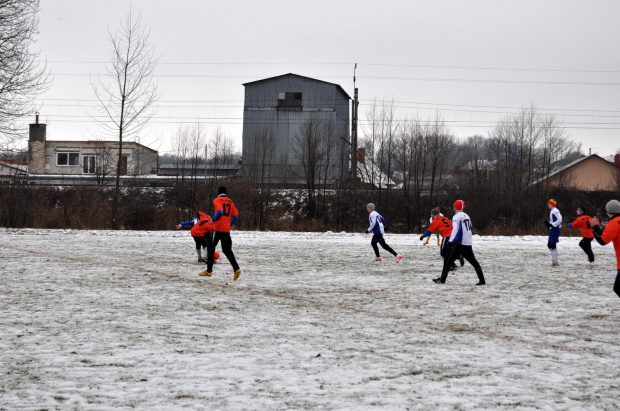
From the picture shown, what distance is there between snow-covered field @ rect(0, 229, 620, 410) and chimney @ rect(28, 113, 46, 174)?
171 ft

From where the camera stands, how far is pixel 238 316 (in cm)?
937

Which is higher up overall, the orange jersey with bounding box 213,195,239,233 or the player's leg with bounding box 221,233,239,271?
the orange jersey with bounding box 213,195,239,233

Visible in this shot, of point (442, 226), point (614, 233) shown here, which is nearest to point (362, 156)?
point (442, 226)

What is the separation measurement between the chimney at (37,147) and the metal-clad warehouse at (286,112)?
25020mm

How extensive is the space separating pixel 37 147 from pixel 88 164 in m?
5.94

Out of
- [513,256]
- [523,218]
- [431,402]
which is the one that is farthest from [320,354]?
[523,218]

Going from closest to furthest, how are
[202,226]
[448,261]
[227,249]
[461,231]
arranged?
1. [461,231]
2. [227,249]
3. [448,261]
4. [202,226]

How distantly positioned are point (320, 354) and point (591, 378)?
285cm

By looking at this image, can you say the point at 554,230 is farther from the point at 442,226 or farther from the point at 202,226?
the point at 202,226

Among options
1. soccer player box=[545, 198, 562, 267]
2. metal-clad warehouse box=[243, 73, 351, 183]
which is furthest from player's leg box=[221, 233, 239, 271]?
metal-clad warehouse box=[243, 73, 351, 183]

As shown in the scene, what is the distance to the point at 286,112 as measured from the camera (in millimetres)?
52781

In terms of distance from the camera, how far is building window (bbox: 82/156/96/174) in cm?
6203

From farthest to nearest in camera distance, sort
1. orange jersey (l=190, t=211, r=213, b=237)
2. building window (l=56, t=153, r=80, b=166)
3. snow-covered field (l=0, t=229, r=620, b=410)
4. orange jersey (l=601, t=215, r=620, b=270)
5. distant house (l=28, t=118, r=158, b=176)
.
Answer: building window (l=56, t=153, r=80, b=166) → distant house (l=28, t=118, r=158, b=176) → orange jersey (l=190, t=211, r=213, b=237) → orange jersey (l=601, t=215, r=620, b=270) → snow-covered field (l=0, t=229, r=620, b=410)

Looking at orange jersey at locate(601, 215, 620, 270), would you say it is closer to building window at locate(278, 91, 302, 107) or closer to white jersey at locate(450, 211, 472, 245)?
white jersey at locate(450, 211, 472, 245)
